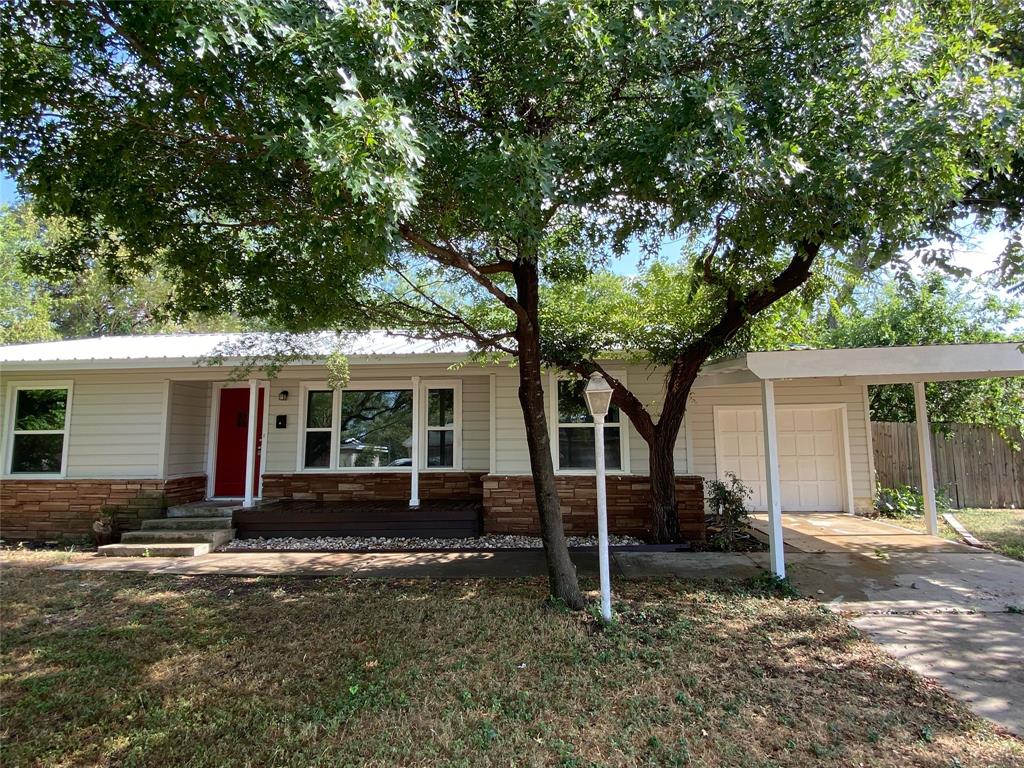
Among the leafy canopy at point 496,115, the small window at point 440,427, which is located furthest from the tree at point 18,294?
the leafy canopy at point 496,115

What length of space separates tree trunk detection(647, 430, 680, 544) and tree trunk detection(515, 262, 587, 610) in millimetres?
2545

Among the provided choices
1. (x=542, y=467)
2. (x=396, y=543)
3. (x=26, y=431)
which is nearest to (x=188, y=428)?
(x=26, y=431)

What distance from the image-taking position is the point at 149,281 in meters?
17.8

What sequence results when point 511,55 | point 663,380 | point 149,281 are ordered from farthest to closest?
point 149,281 < point 663,380 < point 511,55

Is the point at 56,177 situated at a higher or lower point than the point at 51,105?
lower

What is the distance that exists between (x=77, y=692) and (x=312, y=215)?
369cm

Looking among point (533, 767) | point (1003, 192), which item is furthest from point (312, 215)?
point (1003, 192)

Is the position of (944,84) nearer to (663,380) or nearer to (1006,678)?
(1006,678)

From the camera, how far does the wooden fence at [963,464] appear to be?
431 inches

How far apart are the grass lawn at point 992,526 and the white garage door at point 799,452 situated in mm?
1106

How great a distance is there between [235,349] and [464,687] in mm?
6117

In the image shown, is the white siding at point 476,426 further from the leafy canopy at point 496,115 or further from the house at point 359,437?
the leafy canopy at point 496,115

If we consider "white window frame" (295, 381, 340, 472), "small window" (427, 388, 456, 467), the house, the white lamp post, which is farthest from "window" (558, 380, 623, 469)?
"white window frame" (295, 381, 340, 472)

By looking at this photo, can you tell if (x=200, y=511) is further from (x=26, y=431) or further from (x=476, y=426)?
(x=476, y=426)
